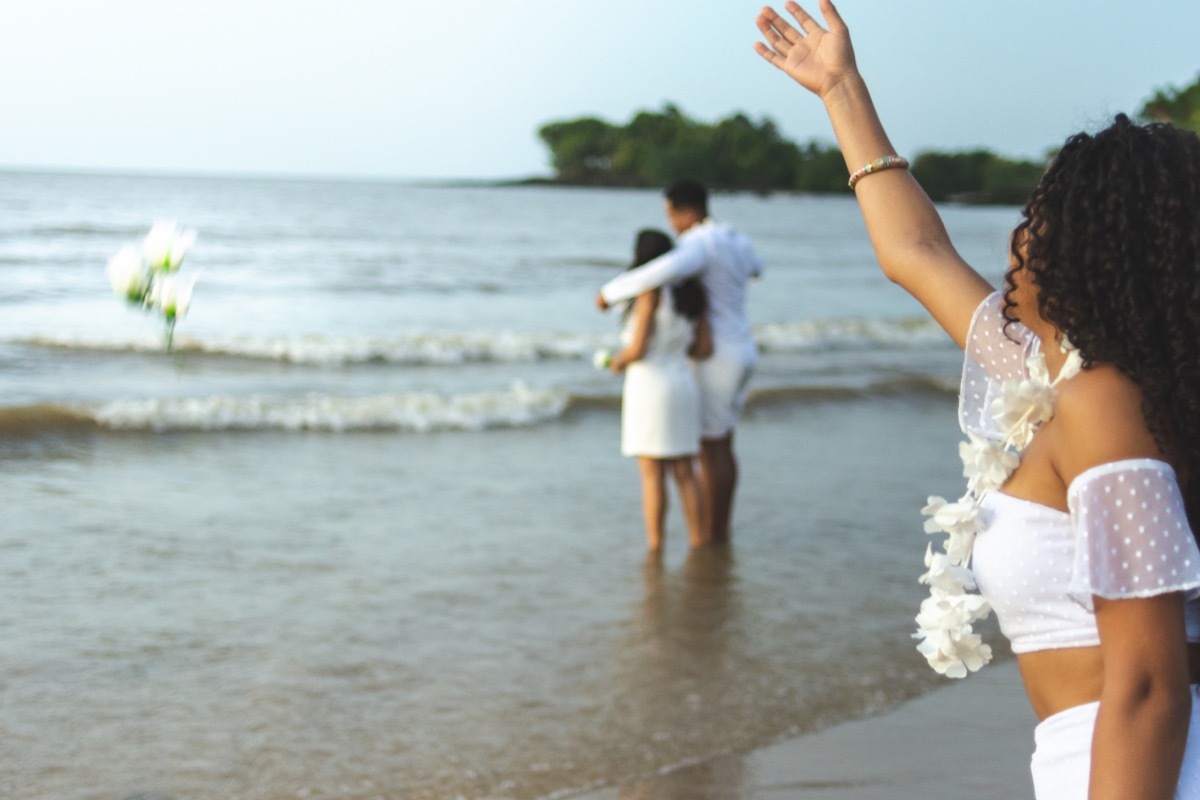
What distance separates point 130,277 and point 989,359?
5.59 ft

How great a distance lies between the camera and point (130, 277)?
8.56 ft

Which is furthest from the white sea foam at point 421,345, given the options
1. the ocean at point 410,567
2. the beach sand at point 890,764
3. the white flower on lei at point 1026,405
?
the white flower on lei at point 1026,405

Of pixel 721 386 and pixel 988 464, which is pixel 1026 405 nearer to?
pixel 988 464

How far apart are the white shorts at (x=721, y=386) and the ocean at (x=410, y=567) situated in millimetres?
723

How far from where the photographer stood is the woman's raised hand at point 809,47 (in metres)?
2.17

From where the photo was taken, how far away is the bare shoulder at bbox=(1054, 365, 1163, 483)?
1.59m

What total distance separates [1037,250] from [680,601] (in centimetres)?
465

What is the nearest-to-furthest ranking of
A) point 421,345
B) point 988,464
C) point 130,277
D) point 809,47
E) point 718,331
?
1. point 988,464
2. point 809,47
3. point 130,277
4. point 718,331
5. point 421,345

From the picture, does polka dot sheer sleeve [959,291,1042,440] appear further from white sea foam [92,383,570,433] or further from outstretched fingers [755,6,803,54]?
white sea foam [92,383,570,433]

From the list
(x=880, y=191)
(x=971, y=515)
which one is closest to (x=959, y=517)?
(x=971, y=515)

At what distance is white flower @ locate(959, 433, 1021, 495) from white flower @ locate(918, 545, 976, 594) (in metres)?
0.11

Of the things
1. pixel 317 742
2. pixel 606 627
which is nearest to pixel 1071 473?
pixel 317 742

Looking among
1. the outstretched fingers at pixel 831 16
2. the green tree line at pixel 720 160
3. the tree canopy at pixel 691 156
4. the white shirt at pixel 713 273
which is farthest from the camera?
the tree canopy at pixel 691 156

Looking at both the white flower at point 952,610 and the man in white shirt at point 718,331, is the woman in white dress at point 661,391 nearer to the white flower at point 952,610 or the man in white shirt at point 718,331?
the man in white shirt at point 718,331
